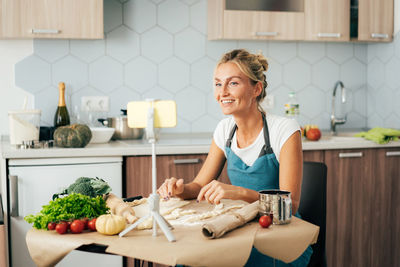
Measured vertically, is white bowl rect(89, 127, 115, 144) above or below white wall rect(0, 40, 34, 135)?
below

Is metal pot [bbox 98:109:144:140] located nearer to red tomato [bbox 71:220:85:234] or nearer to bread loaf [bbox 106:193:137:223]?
bread loaf [bbox 106:193:137:223]

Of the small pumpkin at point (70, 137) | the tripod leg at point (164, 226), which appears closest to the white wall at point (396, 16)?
the small pumpkin at point (70, 137)

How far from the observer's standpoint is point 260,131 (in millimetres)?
2254

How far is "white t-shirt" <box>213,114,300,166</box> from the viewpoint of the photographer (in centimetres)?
215

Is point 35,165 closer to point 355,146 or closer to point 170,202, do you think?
point 170,202

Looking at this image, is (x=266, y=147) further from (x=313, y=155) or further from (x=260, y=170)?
(x=313, y=155)

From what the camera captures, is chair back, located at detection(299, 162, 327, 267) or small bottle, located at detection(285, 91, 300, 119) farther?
small bottle, located at detection(285, 91, 300, 119)

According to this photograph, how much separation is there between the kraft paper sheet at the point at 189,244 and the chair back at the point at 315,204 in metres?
0.70

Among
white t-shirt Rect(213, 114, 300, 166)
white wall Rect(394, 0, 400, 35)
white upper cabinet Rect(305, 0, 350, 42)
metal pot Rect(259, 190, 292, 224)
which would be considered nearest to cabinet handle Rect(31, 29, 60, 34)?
white t-shirt Rect(213, 114, 300, 166)

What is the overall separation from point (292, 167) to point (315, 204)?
0.31 metres

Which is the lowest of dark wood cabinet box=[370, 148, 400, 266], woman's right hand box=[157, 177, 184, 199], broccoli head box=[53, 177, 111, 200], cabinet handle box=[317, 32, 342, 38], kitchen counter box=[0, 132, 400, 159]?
dark wood cabinet box=[370, 148, 400, 266]

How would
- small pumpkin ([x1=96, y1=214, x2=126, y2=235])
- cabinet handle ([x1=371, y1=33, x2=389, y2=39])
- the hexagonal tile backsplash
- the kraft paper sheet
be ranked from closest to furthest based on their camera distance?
the kraft paper sheet → small pumpkin ([x1=96, y1=214, x2=126, y2=235]) → the hexagonal tile backsplash → cabinet handle ([x1=371, y1=33, x2=389, y2=39])

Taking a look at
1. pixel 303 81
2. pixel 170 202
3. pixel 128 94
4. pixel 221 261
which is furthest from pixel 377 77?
pixel 221 261

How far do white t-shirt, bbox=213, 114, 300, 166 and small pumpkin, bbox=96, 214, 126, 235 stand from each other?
93cm
